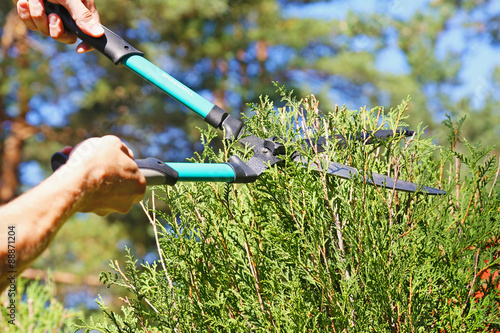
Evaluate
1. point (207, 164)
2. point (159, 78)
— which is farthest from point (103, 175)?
point (159, 78)

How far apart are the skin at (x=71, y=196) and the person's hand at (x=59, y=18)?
4.11 feet

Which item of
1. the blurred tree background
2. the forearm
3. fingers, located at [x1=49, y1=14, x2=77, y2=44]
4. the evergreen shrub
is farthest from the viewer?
the blurred tree background

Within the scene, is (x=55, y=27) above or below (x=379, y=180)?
above

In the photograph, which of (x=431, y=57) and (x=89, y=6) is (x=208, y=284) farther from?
(x=431, y=57)

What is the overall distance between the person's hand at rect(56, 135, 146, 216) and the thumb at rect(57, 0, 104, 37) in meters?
1.22

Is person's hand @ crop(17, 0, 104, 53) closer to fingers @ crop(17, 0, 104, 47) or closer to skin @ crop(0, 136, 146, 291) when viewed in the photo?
fingers @ crop(17, 0, 104, 47)

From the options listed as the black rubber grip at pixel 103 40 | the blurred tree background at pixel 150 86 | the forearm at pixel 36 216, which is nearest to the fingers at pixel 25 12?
the black rubber grip at pixel 103 40

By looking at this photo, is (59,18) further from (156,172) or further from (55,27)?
(156,172)

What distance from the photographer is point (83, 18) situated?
2.59 metres

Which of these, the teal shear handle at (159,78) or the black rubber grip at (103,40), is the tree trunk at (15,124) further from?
the teal shear handle at (159,78)

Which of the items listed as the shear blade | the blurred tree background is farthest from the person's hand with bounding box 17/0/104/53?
the blurred tree background

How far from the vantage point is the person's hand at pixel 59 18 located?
258cm

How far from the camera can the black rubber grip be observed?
2564mm

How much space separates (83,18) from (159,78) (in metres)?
0.57
